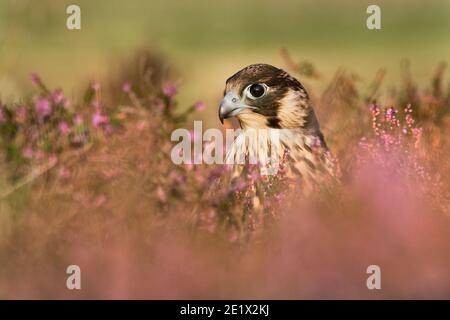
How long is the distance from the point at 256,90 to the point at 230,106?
202 mm

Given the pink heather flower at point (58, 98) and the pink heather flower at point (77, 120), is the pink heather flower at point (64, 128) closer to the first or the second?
the pink heather flower at point (77, 120)

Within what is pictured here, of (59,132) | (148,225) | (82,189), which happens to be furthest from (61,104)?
(148,225)

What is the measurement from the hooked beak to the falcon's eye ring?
74mm

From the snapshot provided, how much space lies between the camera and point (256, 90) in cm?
510

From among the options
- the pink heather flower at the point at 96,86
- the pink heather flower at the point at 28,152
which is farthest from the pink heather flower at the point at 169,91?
the pink heather flower at the point at 28,152

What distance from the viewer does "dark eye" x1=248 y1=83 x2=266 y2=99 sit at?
5082 millimetres

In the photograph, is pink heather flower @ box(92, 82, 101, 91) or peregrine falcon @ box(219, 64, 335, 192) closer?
pink heather flower @ box(92, 82, 101, 91)

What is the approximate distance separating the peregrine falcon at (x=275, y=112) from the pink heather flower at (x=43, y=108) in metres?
1.07

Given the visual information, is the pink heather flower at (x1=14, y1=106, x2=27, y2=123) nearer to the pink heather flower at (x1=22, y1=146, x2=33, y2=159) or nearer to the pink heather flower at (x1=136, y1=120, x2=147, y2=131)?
the pink heather flower at (x1=22, y1=146, x2=33, y2=159)

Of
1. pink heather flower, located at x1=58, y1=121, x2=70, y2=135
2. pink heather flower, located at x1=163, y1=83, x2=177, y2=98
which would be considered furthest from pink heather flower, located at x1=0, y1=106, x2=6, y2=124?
pink heather flower, located at x1=163, y1=83, x2=177, y2=98

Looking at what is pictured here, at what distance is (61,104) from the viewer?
4.52m

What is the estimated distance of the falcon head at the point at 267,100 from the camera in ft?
16.5
